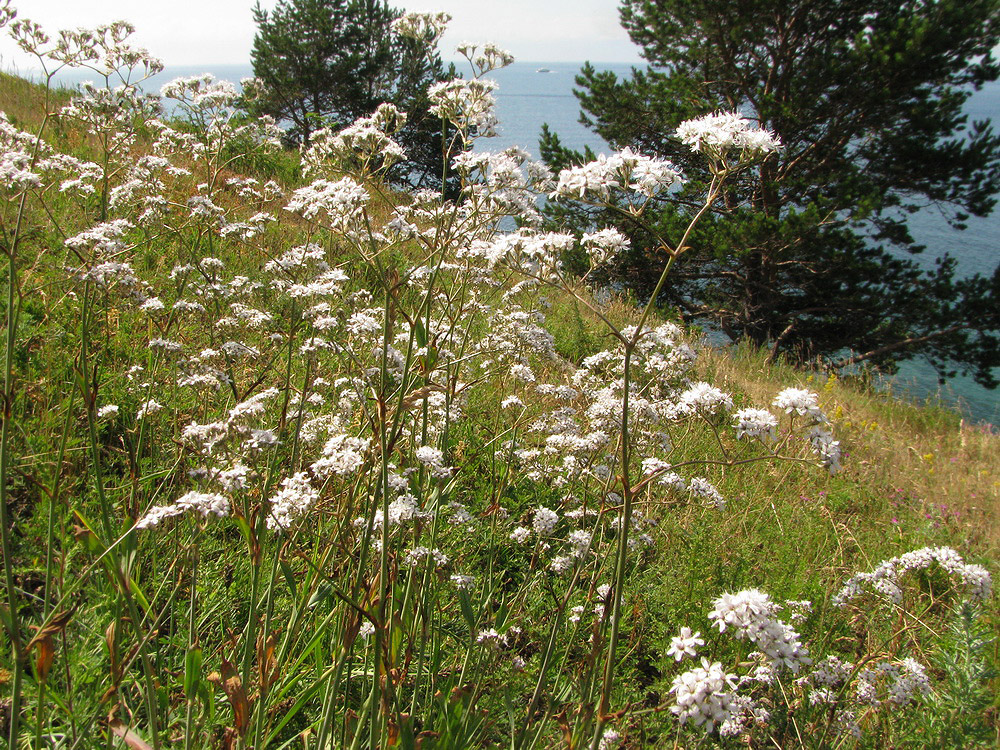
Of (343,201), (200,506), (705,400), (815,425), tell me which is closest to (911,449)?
(705,400)

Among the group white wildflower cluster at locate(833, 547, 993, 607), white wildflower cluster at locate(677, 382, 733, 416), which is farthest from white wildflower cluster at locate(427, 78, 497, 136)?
white wildflower cluster at locate(833, 547, 993, 607)

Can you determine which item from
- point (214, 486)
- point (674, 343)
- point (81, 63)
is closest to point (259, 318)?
point (214, 486)

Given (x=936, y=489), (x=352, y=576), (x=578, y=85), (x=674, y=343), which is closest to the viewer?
(x=352, y=576)

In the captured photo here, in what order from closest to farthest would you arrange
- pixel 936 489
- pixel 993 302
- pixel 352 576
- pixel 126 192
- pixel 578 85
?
pixel 352 576, pixel 126 192, pixel 936 489, pixel 993 302, pixel 578 85

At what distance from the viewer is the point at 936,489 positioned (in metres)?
6.11

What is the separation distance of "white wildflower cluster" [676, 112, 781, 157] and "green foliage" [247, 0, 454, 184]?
20949mm

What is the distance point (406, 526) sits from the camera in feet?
6.03

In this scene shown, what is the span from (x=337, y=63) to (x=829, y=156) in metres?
17.3

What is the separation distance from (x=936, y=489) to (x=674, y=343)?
4.71 meters

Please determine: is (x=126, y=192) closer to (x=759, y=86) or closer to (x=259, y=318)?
(x=259, y=318)

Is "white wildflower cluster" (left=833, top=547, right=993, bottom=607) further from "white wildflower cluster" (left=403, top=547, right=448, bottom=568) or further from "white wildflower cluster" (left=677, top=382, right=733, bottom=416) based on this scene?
"white wildflower cluster" (left=403, top=547, right=448, bottom=568)

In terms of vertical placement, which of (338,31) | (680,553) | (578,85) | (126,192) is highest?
(338,31)

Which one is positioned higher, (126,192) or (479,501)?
(126,192)

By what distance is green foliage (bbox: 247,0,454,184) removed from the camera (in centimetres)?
2191
